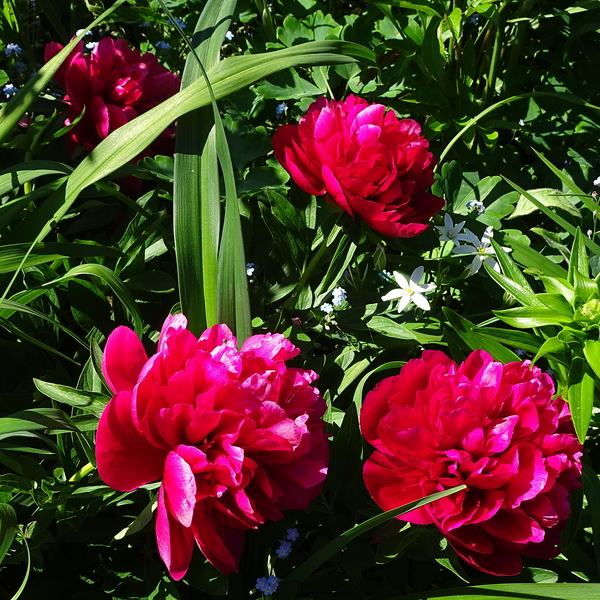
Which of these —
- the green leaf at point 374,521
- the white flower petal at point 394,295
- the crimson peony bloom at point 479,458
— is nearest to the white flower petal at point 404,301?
the white flower petal at point 394,295

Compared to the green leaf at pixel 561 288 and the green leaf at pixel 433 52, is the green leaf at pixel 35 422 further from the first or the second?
the green leaf at pixel 433 52

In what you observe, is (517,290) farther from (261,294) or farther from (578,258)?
(261,294)

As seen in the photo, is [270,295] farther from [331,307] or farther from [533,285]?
[533,285]

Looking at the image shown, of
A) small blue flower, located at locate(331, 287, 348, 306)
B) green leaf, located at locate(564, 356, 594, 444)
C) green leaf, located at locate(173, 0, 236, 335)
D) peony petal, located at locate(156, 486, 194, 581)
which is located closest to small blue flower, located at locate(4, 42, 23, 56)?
green leaf, located at locate(173, 0, 236, 335)

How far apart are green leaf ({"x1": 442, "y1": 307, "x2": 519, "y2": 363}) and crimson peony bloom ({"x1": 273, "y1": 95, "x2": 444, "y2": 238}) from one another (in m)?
0.13

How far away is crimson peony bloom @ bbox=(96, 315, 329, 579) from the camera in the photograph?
0.54 meters

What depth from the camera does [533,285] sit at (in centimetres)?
110

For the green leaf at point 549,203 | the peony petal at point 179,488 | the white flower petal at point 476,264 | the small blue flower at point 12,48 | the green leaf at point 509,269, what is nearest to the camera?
the peony petal at point 179,488

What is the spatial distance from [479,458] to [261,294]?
439 millimetres

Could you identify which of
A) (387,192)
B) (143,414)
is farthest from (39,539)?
(387,192)

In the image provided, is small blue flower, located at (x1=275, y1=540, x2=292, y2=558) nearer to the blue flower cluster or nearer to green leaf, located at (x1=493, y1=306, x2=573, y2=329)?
the blue flower cluster

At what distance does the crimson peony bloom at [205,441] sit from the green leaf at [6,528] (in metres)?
0.16

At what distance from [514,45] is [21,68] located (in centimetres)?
109

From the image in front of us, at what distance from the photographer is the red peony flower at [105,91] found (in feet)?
3.40
